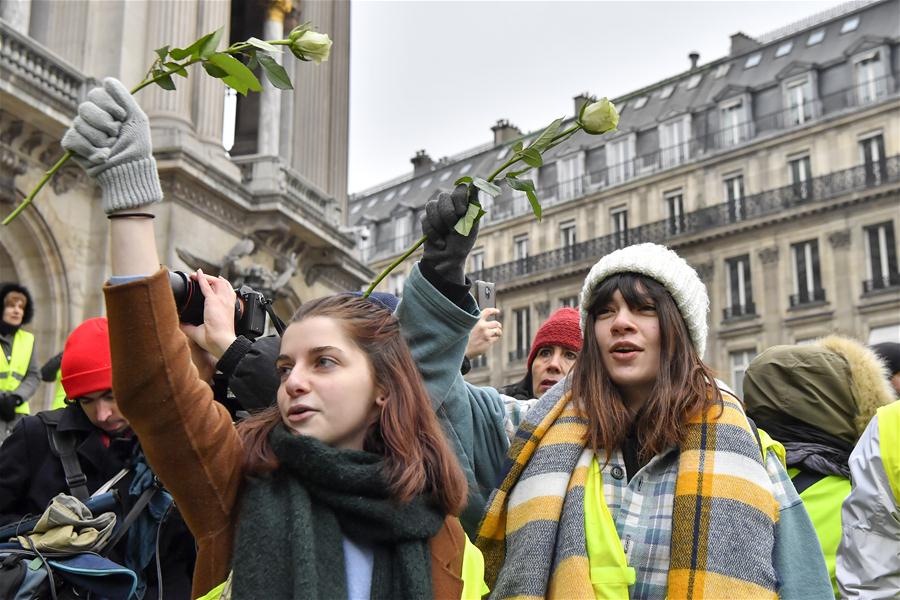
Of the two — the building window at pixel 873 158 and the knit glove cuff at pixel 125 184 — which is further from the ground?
the building window at pixel 873 158

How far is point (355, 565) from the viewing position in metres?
2.07

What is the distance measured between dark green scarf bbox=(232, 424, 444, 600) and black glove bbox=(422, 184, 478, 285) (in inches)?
20.7

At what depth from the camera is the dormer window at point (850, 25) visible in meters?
33.2

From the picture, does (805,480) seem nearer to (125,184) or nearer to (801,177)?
(125,184)

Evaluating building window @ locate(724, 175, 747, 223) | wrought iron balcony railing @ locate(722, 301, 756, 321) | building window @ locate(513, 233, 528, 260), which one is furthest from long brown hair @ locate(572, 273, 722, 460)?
building window @ locate(513, 233, 528, 260)

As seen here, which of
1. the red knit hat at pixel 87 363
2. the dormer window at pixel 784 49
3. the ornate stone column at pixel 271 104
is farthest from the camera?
the dormer window at pixel 784 49

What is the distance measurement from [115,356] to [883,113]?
3170cm

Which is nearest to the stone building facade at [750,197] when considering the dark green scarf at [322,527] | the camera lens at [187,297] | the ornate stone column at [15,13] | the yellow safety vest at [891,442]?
the ornate stone column at [15,13]

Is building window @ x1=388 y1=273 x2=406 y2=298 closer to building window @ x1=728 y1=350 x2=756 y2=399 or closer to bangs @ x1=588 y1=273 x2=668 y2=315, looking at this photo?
building window @ x1=728 y1=350 x2=756 y2=399

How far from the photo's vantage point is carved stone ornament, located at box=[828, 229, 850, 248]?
29.5 m

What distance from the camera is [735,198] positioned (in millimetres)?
32781

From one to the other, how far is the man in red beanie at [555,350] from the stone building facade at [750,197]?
2312 cm

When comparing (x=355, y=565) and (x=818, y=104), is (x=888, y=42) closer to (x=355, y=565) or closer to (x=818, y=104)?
(x=818, y=104)

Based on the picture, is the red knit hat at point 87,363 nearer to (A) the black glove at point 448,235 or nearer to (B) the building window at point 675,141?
(A) the black glove at point 448,235
